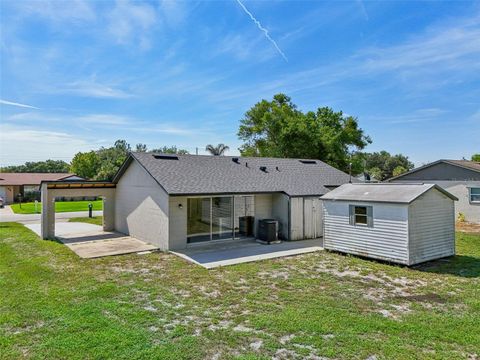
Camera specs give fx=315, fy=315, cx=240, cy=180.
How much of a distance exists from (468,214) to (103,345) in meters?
23.4

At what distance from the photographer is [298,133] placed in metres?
30.6

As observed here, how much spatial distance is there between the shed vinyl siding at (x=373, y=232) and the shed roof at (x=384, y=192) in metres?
0.20

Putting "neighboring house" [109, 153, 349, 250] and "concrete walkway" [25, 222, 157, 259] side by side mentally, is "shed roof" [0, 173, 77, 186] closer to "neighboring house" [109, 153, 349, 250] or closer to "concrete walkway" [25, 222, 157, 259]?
"concrete walkway" [25, 222, 157, 259]

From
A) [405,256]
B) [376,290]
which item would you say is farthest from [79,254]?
[405,256]

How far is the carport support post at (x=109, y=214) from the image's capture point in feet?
58.1

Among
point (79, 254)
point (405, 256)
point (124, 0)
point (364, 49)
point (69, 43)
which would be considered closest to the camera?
point (405, 256)

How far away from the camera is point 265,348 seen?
4859mm

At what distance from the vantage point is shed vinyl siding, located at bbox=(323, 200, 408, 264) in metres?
10.0

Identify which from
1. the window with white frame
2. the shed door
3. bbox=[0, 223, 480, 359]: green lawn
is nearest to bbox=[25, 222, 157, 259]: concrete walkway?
bbox=[0, 223, 480, 359]: green lawn

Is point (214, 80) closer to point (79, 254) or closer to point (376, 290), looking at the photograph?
point (79, 254)

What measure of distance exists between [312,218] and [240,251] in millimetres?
4641

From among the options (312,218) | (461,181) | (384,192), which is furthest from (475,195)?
(384,192)

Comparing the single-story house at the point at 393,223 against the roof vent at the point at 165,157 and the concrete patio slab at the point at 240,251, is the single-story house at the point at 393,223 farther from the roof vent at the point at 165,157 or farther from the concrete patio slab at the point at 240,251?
the roof vent at the point at 165,157

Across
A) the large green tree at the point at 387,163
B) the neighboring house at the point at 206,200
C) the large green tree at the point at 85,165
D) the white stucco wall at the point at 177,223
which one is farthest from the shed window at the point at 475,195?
the large green tree at the point at 85,165
